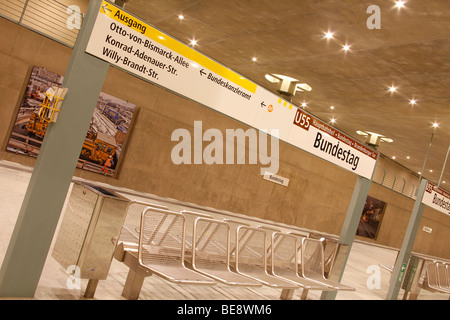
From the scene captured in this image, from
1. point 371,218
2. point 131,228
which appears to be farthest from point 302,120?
point 371,218

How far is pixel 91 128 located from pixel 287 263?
25.9 feet

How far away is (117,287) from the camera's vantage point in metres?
4.46

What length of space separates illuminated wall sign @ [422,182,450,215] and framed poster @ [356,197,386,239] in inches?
514

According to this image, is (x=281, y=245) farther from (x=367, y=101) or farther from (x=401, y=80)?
(x=367, y=101)

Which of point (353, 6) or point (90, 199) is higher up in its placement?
point (353, 6)

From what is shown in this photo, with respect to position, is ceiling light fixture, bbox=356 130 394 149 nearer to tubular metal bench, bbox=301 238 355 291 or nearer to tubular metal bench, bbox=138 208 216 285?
tubular metal bench, bbox=301 238 355 291

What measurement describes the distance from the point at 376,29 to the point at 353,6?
29.8 inches

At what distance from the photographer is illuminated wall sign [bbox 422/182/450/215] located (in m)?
8.16

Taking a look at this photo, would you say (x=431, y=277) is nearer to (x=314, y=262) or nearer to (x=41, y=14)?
(x=314, y=262)

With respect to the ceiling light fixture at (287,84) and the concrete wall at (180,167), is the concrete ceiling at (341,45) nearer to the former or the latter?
the ceiling light fixture at (287,84)

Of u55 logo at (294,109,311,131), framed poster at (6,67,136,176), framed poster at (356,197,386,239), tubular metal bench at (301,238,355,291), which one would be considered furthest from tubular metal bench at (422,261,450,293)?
framed poster at (356,197,386,239)

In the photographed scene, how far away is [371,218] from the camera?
72.8 ft

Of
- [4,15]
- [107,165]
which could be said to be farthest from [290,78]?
[4,15]

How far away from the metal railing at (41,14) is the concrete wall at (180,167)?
18.7 inches
